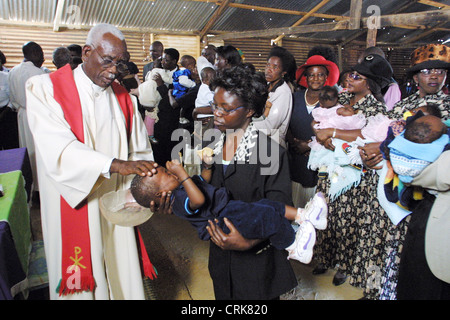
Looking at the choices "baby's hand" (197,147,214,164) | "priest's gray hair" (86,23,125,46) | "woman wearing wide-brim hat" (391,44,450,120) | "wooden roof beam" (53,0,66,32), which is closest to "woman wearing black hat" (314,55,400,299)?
"woman wearing wide-brim hat" (391,44,450,120)

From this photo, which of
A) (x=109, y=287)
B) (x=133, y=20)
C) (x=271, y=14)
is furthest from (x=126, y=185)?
(x=271, y=14)

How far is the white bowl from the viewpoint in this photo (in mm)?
1864

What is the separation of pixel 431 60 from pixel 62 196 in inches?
126

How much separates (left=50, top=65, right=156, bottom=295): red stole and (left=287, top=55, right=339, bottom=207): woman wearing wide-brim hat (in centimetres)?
238

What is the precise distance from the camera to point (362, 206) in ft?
9.71

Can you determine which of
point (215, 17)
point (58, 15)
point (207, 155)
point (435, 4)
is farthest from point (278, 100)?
point (435, 4)

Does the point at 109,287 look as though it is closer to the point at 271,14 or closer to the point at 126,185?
the point at 126,185

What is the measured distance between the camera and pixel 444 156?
1.73m

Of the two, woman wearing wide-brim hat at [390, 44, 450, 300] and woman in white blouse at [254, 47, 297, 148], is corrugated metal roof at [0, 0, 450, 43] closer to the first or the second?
woman in white blouse at [254, 47, 297, 148]

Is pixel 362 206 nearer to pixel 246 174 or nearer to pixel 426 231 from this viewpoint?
pixel 426 231

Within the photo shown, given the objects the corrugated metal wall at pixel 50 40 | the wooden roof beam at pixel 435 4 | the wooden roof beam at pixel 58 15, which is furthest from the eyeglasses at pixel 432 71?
the wooden roof beam at pixel 435 4

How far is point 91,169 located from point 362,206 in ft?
8.24

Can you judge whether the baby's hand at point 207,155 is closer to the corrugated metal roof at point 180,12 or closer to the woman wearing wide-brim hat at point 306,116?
the woman wearing wide-brim hat at point 306,116

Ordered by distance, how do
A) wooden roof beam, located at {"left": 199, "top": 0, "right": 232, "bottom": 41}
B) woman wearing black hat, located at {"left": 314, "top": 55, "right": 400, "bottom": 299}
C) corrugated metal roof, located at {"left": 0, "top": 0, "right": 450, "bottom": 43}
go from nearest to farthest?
woman wearing black hat, located at {"left": 314, "top": 55, "right": 400, "bottom": 299} < corrugated metal roof, located at {"left": 0, "top": 0, "right": 450, "bottom": 43} < wooden roof beam, located at {"left": 199, "top": 0, "right": 232, "bottom": 41}
